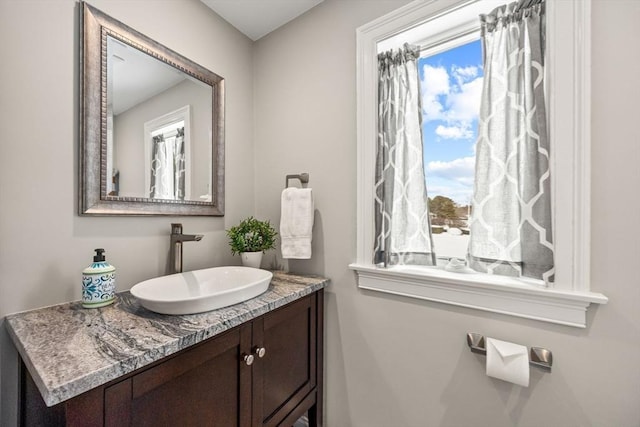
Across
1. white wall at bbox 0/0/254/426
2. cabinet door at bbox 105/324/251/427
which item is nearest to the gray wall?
white wall at bbox 0/0/254/426

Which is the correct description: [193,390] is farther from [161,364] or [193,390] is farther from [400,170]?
[400,170]

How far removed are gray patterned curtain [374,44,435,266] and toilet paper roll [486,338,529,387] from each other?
16.0 inches

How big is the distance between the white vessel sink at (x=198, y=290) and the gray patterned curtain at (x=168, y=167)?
410 mm

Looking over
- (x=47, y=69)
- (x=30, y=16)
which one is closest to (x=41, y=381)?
(x=47, y=69)

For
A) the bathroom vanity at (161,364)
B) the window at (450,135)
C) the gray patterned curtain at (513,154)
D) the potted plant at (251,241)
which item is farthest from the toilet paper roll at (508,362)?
the potted plant at (251,241)

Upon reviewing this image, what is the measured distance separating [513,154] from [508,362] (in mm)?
772

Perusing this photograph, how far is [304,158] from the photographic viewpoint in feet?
5.07

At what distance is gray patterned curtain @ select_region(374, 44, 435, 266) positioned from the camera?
4.20ft

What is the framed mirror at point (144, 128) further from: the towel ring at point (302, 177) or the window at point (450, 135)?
the window at point (450, 135)

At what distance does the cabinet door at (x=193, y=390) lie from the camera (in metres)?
0.65

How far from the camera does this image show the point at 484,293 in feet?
3.44

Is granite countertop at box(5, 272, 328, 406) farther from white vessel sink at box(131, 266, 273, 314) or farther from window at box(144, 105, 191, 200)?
window at box(144, 105, 191, 200)

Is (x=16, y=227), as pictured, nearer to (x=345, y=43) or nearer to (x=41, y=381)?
(x=41, y=381)

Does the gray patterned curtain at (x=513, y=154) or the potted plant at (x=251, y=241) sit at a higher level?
the gray patterned curtain at (x=513, y=154)
